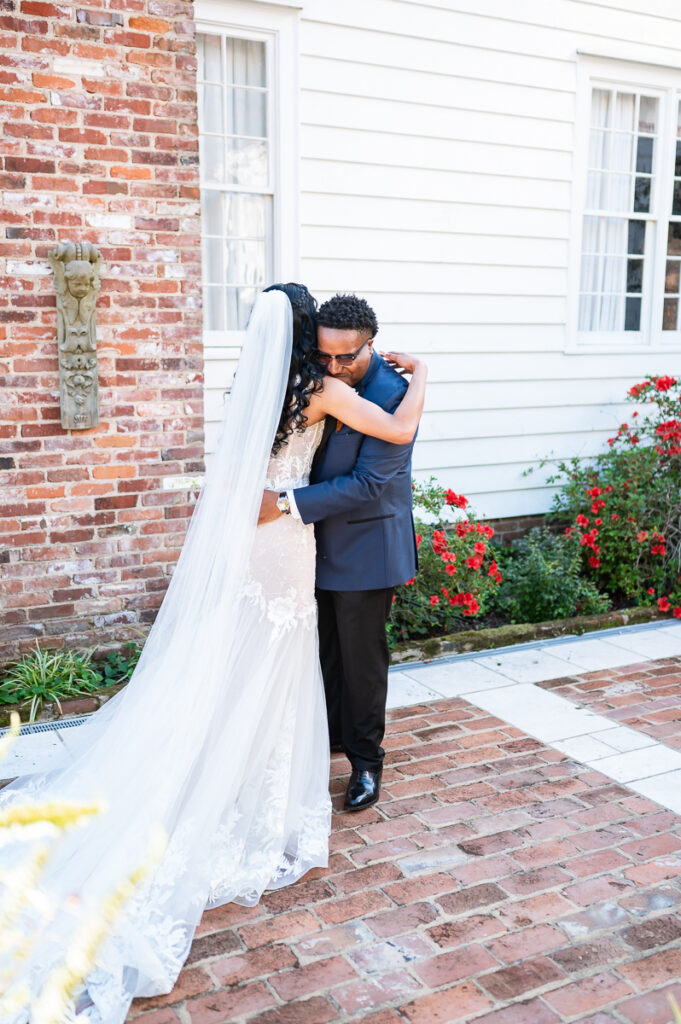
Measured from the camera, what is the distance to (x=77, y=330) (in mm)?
4102

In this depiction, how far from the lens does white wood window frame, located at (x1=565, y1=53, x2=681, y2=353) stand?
21.6ft

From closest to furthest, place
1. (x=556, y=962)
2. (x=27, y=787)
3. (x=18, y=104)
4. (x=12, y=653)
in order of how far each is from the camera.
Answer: (x=556, y=962)
(x=27, y=787)
(x=18, y=104)
(x=12, y=653)

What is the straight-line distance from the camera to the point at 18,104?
12.9ft

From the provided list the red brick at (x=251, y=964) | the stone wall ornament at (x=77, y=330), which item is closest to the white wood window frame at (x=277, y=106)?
the stone wall ornament at (x=77, y=330)

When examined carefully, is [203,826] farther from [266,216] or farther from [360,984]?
[266,216]

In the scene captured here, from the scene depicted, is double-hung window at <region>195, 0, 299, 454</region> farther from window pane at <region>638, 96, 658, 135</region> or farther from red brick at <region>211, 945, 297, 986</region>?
red brick at <region>211, 945, 297, 986</region>

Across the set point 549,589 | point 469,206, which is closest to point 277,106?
point 469,206

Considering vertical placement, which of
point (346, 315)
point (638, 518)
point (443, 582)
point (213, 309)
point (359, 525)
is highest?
point (213, 309)

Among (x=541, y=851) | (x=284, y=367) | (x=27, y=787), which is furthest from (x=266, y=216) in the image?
(x=541, y=851)

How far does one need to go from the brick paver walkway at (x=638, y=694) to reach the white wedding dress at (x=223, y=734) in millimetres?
1739

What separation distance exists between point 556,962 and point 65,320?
323 cm

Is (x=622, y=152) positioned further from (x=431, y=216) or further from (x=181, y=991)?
(x=181, y=991)

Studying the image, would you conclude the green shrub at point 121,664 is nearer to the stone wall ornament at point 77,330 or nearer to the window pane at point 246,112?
the stone wall ornament at point 77,330

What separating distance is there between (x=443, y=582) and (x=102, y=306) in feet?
8.19
